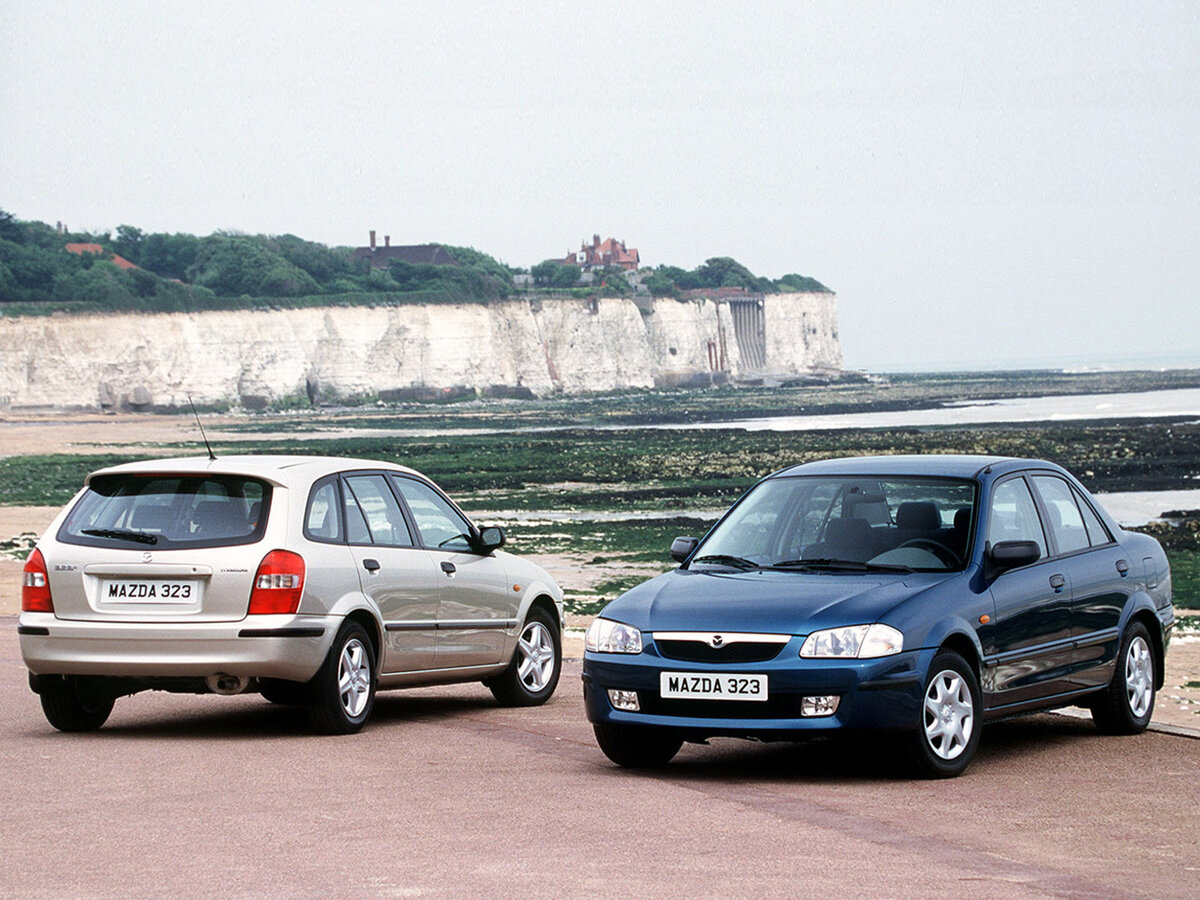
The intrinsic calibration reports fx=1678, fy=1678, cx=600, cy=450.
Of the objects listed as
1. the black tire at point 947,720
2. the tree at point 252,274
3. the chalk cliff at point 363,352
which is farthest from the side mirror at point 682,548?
the tree at point 252,274

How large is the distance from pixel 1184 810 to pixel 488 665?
4.87m

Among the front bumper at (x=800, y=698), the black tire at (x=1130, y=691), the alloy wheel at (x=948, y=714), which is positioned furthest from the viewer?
the black tire at (x=1130, y=691)

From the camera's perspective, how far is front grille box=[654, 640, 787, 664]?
304 inches

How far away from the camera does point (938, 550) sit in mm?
8586

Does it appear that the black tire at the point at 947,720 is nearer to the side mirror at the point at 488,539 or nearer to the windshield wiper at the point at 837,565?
the windshield wiper at the point at 837,565

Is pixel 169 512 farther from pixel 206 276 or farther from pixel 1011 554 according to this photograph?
pixel 206 276

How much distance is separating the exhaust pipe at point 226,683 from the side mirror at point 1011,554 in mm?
4013

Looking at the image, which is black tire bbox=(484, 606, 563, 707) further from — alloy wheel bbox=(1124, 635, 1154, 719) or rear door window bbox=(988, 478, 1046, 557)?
alloy wheel bbox=(1124, 635, 1154, 719)

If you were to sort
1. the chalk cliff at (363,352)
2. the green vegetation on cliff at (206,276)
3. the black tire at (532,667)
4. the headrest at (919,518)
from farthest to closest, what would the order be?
the green vegetation on cliff at (206,276)
the chalk cliff at (363,352)
the black tire at (532,667)
the headrest at (919,518)

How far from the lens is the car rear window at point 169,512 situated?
9.31m

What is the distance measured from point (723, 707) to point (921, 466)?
213 centimetres

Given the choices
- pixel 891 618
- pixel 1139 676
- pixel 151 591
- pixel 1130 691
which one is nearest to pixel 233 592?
pixel 151 591

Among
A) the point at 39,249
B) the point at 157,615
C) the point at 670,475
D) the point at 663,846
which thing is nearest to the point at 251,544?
Result: the point at 157,615

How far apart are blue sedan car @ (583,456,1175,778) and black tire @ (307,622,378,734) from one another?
1.70 meters
